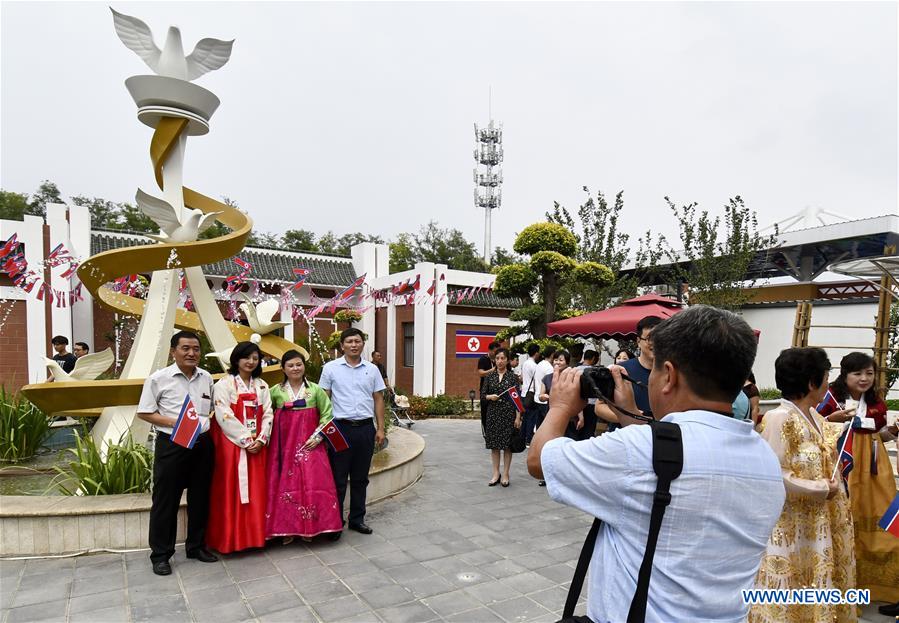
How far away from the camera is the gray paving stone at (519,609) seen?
2922mm

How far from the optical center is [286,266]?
51.1ft

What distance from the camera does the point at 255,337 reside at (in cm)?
593

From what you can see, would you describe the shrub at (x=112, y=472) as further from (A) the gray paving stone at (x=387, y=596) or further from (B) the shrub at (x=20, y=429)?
(A) the gray paving stone at (x=387, y=596)

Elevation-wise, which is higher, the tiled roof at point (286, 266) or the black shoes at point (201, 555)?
the tiled roof at point (286, 266)

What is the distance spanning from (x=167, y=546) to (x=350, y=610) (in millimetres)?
1349

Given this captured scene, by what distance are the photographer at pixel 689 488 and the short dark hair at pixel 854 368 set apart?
8.69 ft

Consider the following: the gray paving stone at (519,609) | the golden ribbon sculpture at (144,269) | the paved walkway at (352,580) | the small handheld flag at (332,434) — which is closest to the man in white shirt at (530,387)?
the paved walkway at (352,580)

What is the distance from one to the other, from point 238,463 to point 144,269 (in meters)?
2.66

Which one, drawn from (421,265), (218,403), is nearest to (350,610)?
(218,403)

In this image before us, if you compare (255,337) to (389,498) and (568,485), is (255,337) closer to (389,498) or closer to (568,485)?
(389,498)

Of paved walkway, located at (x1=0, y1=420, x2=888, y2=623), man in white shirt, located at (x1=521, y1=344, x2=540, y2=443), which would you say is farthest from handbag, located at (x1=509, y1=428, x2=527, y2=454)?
paved walkway, located at (x1=0, y1=420, x2=888, y2=623)

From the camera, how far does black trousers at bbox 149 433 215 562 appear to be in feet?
11.2

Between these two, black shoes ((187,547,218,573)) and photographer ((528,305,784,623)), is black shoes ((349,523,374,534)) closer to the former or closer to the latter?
black shoes ((187,547,218,573))

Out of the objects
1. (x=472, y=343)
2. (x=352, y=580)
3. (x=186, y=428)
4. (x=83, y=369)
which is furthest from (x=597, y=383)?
(x=472, y=343)
